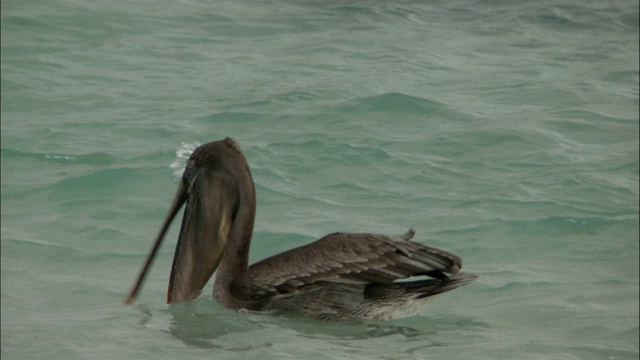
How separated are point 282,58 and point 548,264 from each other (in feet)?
19.8

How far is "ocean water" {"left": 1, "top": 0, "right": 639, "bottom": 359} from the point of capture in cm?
→ 571

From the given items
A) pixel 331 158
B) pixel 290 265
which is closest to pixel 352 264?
pixel 290 265

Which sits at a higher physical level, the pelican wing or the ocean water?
the pelican wing

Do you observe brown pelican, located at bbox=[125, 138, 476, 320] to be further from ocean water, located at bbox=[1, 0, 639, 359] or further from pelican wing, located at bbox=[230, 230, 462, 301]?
ocean water, located at bbox=[1, 0, 639, 359]

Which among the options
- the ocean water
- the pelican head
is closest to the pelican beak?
the pelican head

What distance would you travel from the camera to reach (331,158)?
946 centimetres

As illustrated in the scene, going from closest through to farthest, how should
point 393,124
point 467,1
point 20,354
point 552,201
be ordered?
point 20,354, point 552,201, point 393,124, point 467,1

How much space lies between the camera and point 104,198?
830cm

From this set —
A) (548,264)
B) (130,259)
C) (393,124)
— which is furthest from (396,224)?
(393,124)

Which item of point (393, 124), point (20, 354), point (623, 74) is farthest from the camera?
point (623, 74)

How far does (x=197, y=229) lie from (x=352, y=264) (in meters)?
0.75

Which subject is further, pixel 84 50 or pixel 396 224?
pixel 84 50

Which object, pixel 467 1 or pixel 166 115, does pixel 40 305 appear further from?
pixel 467 1

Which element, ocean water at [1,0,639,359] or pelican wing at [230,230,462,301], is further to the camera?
ocean water at [1,0,639,359]
